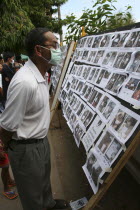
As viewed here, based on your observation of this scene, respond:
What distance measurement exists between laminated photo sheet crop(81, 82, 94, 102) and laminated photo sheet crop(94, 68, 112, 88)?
4.7 inches

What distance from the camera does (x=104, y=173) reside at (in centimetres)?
169

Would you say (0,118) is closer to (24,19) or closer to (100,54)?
(100,54)

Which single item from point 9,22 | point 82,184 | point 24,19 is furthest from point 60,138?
point 24,19

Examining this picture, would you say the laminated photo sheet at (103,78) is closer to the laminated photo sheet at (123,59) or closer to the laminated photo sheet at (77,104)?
the laminated photo sheet at (123,59)

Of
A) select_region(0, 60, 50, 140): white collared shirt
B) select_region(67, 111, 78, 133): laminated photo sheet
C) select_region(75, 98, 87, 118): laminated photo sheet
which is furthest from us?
select_region(67, 111, 78, 133): laminated photo sheet

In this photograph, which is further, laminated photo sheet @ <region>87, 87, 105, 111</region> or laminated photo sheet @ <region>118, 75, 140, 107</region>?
laminated photo sheet @ <region>87, 87, 105, 111</region>

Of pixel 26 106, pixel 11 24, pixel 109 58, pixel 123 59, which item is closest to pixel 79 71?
pixel 109 58

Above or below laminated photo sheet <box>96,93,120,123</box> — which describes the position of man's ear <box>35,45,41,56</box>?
above

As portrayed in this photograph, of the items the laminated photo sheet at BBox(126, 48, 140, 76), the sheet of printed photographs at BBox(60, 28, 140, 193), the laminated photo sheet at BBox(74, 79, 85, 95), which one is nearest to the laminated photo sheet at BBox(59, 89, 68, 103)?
the laminated photo sheet at BBox(74, 79, 85, 95)

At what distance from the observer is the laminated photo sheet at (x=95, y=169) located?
1718 mm

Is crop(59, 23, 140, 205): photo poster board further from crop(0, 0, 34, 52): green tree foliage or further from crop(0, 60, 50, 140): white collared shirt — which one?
crop(0, 0, 34, 52): green tree foliage

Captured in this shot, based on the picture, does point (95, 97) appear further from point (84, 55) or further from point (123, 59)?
point (84, 55)

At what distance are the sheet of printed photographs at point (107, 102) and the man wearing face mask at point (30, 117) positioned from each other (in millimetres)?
530

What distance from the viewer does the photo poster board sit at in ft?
5.45
